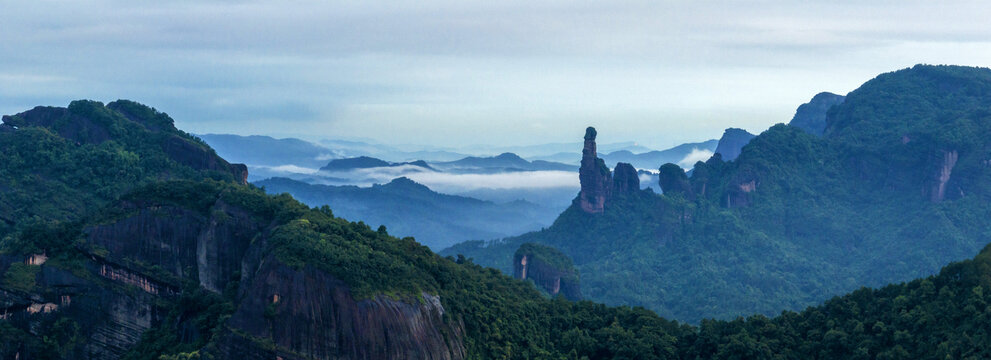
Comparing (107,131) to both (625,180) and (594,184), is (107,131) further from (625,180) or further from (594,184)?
(625,180)

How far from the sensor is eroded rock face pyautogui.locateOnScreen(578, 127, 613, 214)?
452ft

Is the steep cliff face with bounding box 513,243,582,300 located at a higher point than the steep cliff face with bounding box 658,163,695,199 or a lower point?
lower

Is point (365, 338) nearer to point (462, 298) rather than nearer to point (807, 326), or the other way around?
point (462, 298)

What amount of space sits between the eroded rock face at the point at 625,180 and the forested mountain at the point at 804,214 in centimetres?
80

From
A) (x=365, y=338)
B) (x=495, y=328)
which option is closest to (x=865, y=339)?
(x=495, y=328)

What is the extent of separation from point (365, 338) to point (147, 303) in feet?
53.6

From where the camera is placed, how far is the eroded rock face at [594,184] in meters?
138

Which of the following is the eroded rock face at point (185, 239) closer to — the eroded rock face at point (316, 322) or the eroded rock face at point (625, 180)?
the eroded rock face at point (316, 322)

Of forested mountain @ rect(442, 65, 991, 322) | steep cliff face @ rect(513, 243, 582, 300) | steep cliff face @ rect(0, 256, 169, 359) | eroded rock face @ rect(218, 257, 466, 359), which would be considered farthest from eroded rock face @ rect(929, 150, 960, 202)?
steep cliff face @ rect(0, 256, 169, 359)

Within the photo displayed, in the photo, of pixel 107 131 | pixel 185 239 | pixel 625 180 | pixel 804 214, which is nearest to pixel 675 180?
pixel 625 180

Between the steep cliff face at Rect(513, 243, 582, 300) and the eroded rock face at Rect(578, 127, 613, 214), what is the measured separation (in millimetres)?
29234

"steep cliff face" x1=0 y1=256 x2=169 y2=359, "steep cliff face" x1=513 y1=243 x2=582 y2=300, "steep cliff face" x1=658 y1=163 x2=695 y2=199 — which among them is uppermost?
"steep cliff face" x1=658 y1=163 x2=695 y2=199

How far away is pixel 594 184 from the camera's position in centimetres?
14112

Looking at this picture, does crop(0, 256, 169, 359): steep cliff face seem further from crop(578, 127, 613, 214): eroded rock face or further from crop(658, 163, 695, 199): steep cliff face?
crop(658, 163, 695, 199): steep cliff face
